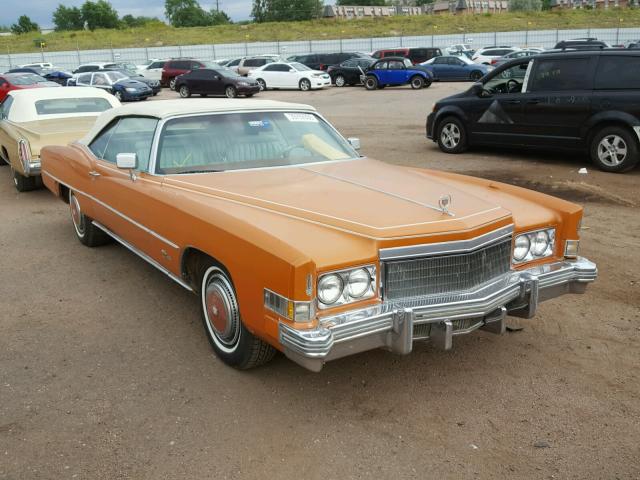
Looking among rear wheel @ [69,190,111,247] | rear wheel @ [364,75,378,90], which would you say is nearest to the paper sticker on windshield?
rear wheel @ [69,190,111,247]

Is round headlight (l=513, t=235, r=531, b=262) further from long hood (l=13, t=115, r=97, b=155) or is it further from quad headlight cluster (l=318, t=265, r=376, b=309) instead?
long hood (l=13, t=115, r=97, b=155)

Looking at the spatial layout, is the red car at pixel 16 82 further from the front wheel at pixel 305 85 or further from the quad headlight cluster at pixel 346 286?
the quad headlight cluster at pixel 346 286

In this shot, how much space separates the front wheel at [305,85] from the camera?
94.7 ft

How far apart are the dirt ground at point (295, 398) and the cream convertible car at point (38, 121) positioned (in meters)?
3.38

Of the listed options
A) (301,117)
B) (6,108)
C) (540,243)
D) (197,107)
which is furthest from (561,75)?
(6,108)

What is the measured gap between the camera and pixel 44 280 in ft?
18.0

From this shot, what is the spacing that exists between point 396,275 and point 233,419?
1178 mm

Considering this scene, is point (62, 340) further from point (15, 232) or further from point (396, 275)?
point (15, 232)

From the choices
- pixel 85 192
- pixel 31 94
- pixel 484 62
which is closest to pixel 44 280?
pixel 85 192

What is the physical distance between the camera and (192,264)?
4.09 m

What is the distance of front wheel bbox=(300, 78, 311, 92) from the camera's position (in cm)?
2886

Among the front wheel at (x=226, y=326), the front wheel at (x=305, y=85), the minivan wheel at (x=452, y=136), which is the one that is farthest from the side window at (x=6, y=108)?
the front wheel at (x=305, y=85)

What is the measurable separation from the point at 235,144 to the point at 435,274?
204cm

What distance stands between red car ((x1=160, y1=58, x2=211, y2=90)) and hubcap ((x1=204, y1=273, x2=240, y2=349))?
2898 centimetres
